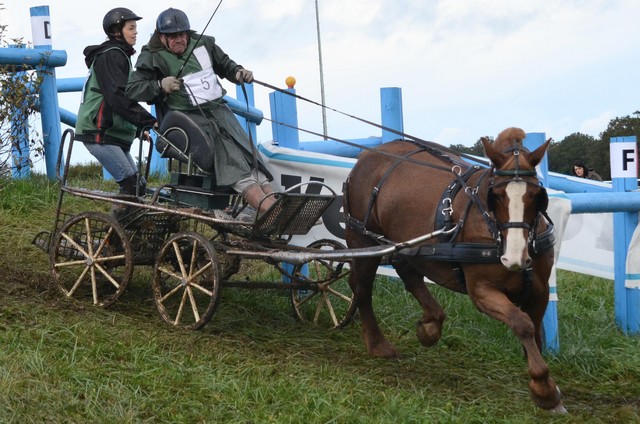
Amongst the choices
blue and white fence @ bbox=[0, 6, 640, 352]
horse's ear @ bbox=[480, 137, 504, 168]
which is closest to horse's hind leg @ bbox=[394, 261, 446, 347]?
blue and white fence @ bbox=[0, 6, 640, 352]

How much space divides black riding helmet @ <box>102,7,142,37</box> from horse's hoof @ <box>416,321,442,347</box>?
3.44 m

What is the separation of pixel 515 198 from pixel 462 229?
0.57 metres

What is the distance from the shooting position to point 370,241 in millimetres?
7680

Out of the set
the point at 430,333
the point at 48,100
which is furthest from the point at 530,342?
the point at 48,100

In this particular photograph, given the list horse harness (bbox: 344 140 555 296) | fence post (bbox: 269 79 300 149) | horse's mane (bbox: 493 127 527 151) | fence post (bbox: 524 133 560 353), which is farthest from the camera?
fence post (bbox: 269 79 300 149)

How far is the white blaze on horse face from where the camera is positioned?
589 cm

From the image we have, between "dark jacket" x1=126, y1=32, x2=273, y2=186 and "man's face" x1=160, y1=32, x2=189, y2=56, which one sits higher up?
"man's face" x1=160, y1=32, x2=189, y2=56

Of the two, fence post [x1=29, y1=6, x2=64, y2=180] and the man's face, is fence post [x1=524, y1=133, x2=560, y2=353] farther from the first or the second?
fence post [x1=29, y1=6, x2=64, y2=180]

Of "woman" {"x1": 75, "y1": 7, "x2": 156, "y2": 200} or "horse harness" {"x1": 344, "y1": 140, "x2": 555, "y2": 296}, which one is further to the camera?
"woman" {"x1": 75, "y1": 7, "x2": 156, "y2": 200}

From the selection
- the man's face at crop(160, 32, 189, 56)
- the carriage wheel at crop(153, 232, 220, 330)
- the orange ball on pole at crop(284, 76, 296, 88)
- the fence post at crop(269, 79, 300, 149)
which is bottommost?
the carriage wheel at crop(153, 232, 220, 330)

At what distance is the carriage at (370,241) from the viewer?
20.0 feet

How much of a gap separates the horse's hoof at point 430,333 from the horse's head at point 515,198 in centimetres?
145

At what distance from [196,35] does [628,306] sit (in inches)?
166

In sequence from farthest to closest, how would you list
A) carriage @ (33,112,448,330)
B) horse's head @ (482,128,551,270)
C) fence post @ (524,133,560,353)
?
fence post @ (524,133,560,353) < carriage @ (33,112,448,330) < horse's head @ (482,128,551,270)
